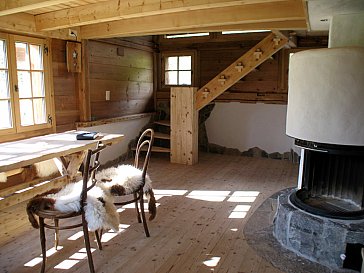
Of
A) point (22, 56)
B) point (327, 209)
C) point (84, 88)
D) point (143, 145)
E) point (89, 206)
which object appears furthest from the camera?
point (84, 88)

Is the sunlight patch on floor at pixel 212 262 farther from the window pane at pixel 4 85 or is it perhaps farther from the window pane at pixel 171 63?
the window pane at pixel 171 63

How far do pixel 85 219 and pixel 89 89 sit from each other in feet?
9.66

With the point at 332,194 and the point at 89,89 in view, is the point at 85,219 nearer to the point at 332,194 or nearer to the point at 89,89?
the point at 332,194

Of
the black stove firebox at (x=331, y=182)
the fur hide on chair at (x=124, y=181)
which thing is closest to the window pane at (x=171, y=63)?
the fur hide on chair at (x=124, y=181)

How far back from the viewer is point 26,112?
13.0 feet

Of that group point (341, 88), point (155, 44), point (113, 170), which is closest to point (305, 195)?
point (341, 88)

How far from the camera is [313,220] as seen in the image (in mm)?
2492

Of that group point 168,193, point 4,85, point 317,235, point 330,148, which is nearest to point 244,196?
point 168,193

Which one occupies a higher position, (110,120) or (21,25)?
(21,25)

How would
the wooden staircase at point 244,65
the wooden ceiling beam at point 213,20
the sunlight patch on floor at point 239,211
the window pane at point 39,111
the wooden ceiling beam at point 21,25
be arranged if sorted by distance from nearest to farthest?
the wooden ceiling beam at point 213,20
the sunlight patch on floor at point 239,211
the wooden ceiling beam at point 21,25
the window pane at point 39,111
the wooden staircase at point 244,65

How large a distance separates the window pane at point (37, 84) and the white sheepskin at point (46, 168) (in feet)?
2.86

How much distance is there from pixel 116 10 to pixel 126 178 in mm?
1746

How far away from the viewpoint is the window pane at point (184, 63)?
21.1 ft

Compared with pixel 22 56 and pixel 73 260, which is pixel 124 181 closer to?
pixel 73 260
